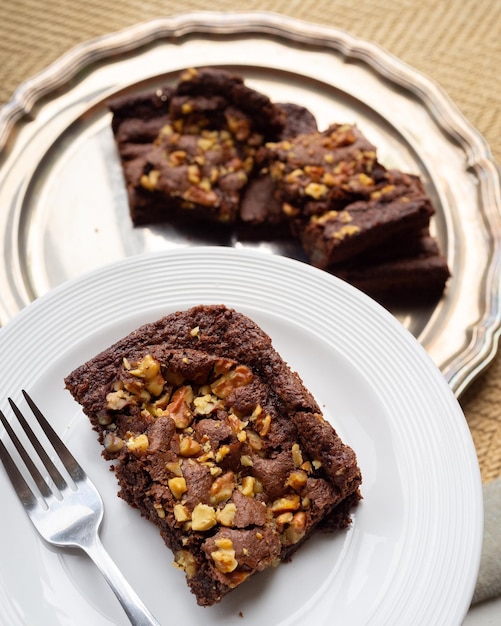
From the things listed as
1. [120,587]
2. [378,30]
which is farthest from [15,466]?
[378,30]

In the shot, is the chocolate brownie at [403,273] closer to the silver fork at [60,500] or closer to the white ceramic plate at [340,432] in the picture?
the white ceramic plate at [340,432]

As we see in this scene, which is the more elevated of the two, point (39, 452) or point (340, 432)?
point (39, 452)

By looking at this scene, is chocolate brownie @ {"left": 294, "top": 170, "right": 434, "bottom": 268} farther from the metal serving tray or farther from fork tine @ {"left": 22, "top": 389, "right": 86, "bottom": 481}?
fork tine @ {"left": 22, "top": 389, "right": 86, "bottom": 481}

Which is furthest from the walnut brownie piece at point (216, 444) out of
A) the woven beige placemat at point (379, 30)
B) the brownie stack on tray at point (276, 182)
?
the woven beige placemat at point (379, 30)

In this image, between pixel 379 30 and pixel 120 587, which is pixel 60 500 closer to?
pixel 120 587

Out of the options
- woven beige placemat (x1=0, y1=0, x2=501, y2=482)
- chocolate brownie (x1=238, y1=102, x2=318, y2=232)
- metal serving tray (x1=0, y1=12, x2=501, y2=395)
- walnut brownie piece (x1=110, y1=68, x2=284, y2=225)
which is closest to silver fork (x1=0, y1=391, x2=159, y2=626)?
metal serving tray (x1=0, y1=12, x2=501, y2=395)

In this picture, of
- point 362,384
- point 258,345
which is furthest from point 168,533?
point 362,384
